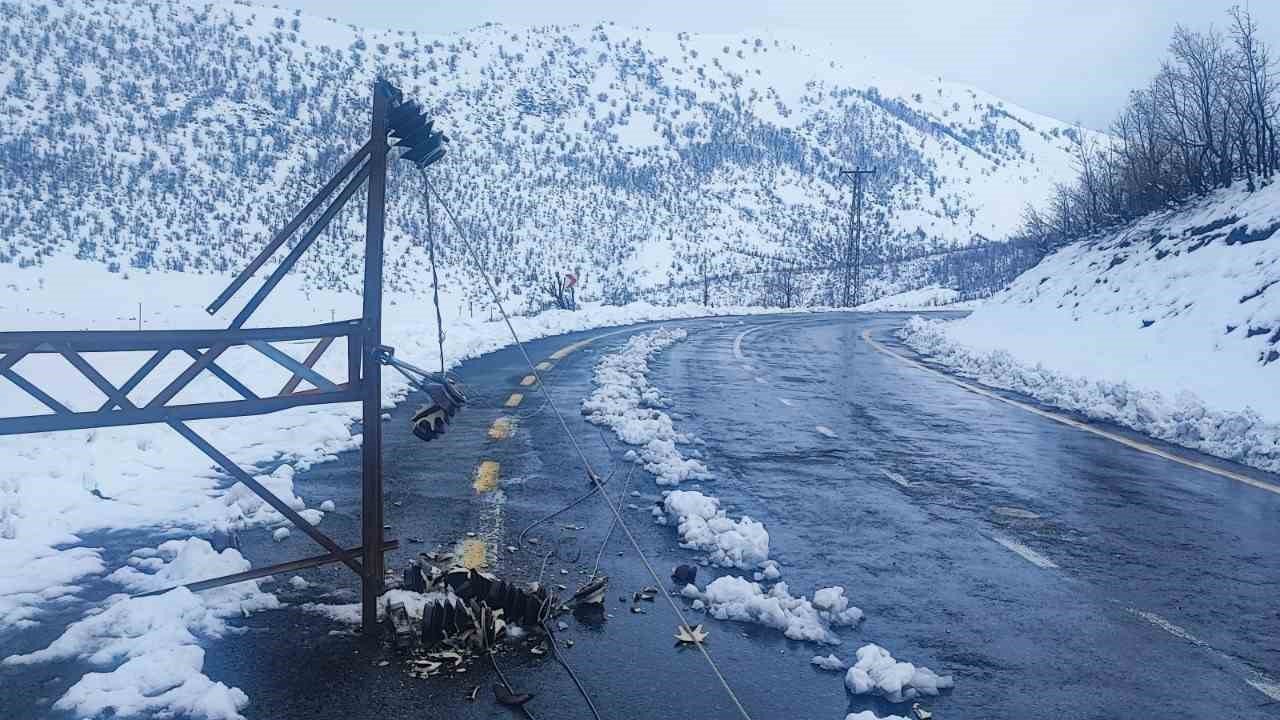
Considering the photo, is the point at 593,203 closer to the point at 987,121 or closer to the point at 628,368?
the point at 628,368

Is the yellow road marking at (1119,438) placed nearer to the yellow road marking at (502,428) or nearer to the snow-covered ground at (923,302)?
the yellow road marking at (502,428)

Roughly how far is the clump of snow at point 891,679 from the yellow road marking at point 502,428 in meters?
6.05

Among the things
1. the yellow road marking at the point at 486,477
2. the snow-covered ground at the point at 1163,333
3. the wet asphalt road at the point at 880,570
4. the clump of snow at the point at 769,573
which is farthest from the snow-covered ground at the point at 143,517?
the snow-covered ground at the point at 1163,333

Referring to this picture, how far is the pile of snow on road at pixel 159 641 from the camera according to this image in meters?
A: 3.54

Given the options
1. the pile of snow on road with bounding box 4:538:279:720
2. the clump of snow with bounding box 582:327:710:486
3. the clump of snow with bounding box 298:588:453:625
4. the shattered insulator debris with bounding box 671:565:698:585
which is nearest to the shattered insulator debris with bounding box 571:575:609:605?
the shattered insulator debris with bounding box 671:565:698:585

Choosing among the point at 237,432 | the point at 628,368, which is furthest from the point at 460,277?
the point at 237,432

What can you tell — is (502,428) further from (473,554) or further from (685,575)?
(685,575)

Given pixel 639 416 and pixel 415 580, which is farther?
pixel 639 416

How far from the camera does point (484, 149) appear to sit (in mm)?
88500

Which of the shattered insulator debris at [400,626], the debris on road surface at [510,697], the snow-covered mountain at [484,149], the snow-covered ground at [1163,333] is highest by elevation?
the snow-covered mountain at [484,149]

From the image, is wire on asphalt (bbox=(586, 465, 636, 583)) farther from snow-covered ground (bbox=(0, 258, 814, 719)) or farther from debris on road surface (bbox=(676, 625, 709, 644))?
snow-covered ground (bbox=(0, 258, 814, 719))

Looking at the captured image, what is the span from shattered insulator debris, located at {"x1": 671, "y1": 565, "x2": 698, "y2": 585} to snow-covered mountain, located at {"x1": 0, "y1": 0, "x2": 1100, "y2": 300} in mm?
38397

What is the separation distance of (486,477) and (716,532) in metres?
2.49

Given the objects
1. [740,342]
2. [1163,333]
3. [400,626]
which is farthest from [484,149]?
[400,626]
